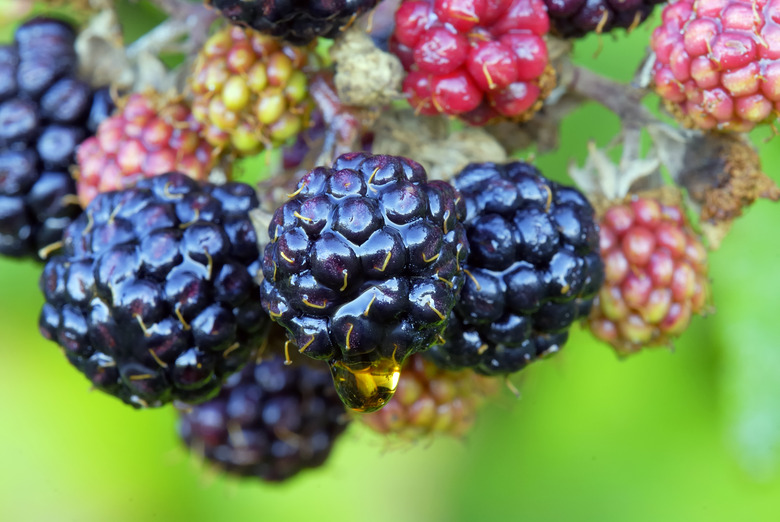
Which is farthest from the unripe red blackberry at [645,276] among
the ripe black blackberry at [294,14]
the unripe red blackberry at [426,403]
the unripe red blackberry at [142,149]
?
the unripe red blackberry at [142,149]

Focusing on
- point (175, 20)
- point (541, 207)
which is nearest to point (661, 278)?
point (541, 207)

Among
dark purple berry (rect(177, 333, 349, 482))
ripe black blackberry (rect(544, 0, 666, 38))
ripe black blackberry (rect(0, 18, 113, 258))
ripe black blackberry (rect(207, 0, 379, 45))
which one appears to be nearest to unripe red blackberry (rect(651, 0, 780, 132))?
ripe black blackberry (rect(544, 0, 666, 38))

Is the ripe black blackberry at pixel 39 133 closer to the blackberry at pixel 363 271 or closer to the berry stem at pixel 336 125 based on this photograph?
the berry stem at pixel 336 125

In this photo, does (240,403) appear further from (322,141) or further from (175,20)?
(175,20)

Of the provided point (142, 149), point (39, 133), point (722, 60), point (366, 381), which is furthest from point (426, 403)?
point (39, 133)

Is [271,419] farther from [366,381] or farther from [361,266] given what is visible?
[361,266]

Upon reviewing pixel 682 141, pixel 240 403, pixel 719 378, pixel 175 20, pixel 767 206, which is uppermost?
pixel 175 20

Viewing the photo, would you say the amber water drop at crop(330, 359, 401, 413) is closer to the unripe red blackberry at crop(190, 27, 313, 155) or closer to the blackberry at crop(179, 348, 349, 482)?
the unripe red blackberry at crop(190, 27, 313, 155)
